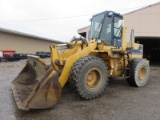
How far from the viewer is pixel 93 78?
577 cm

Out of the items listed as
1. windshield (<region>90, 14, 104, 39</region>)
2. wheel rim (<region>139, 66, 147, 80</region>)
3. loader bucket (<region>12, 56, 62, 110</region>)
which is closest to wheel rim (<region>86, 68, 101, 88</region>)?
loader bucket (<region>12, 56, 62, 110</region>)

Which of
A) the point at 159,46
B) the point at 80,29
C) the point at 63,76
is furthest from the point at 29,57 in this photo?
the point at 159,46

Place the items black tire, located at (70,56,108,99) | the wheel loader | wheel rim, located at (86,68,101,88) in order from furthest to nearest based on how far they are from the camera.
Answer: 1. wheel rim, located at (86,68,101,88)
2. black tire, located at (70,56,108,99)
3. the wheel loader

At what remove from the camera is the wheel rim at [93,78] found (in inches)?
220

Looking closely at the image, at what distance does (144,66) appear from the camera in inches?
303

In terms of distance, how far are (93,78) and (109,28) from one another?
192 cm

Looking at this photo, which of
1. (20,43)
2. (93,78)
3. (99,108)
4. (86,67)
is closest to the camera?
(99,108)

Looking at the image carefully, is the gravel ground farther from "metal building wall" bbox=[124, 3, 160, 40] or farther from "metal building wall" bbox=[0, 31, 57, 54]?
"metal building wall" bbox=[0, 31, 57, 54]

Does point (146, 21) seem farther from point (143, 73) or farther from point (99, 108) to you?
point (99, 108)

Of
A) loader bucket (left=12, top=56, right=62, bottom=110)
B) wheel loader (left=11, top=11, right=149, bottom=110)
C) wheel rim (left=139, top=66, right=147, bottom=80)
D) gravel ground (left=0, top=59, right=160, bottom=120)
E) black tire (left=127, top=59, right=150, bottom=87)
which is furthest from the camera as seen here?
wheel rim (left=139, top=66, right=147, bottom=80)

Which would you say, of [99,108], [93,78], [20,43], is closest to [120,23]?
[93,78]

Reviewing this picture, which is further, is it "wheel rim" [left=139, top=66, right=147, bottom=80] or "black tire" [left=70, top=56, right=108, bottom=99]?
"wheel rim" [left=139, top=66, right=147, bottom=80]

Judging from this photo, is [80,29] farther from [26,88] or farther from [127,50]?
[26,88]

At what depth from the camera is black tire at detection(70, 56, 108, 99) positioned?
203 inches
